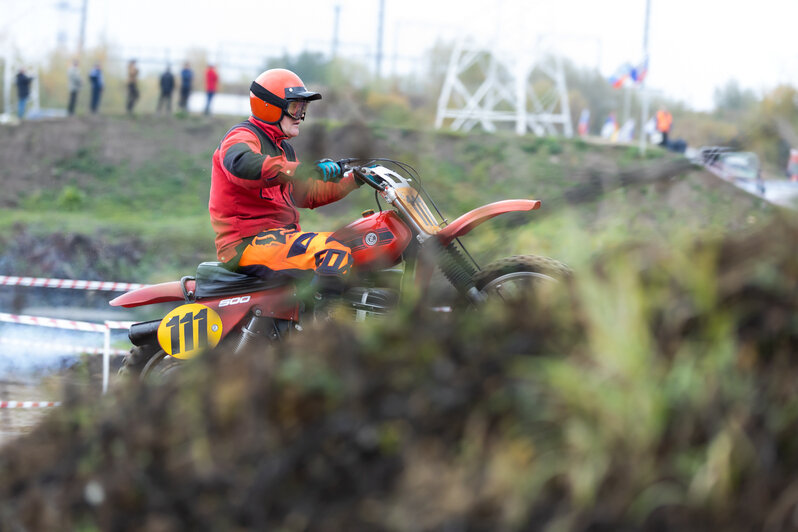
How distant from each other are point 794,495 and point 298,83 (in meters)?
3.94

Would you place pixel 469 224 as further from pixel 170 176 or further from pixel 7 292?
pixel 170 176

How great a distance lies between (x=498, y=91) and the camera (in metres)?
30.9

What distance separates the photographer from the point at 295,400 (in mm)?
2361

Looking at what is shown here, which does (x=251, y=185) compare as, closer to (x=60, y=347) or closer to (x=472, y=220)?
(x=472, y=220)

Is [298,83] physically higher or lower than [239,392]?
higher

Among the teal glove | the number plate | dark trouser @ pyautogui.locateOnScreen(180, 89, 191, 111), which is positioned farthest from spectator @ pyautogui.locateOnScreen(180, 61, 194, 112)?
the teal glove

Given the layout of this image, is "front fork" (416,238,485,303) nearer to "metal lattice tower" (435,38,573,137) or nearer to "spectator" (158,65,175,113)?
"metal lattice tower" (435,38,573,137)

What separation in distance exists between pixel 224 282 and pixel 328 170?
91cm

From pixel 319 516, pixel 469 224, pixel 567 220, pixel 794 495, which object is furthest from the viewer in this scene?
pixel 469 224

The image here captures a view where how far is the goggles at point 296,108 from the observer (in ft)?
17.6

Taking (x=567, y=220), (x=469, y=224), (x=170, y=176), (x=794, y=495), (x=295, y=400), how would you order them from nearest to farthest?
(x=794, y=495), (x=295, y=400), (x=567, y=220), (x=469, y=224), (x=170, y=176)

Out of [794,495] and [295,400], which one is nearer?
[794,495]

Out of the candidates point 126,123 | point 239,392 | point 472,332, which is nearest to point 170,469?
point 239,392

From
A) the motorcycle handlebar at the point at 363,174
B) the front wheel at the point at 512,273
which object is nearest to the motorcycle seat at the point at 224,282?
the motorcycle handlebar at the point at 363,174
